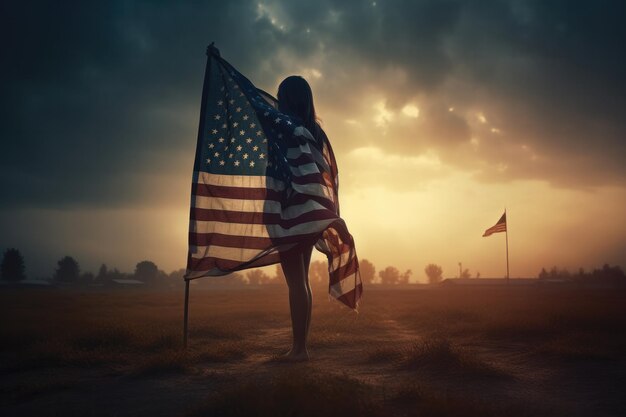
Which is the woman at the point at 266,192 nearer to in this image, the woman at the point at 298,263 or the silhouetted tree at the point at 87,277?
the woman at the point at 298,263

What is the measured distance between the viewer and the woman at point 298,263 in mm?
5266

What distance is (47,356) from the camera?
17.8ft

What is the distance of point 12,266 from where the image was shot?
275 ft

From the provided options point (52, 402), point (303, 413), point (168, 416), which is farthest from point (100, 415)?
point (303, 413)

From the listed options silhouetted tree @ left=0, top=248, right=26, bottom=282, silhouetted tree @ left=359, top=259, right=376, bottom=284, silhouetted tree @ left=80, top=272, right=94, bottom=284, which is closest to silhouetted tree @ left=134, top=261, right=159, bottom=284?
silhouetted tree @ left=80, top=272, right=94, bottom=284

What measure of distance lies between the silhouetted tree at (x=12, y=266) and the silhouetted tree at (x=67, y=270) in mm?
14960

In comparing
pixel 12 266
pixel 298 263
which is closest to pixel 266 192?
pixel 298 263

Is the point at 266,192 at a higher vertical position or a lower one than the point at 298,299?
higher

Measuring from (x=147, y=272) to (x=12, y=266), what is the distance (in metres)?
34.9

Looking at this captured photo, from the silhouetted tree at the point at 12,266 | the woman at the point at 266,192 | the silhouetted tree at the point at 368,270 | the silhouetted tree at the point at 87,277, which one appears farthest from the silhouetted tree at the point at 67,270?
the woman at the point at 266,192

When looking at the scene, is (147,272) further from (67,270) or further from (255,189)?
(255,189)

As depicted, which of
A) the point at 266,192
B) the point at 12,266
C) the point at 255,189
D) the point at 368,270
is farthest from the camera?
the point at 368,270

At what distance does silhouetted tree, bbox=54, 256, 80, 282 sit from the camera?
101188 millimetres

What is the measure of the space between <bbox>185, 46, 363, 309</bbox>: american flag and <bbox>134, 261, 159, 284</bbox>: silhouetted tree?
116295mm
